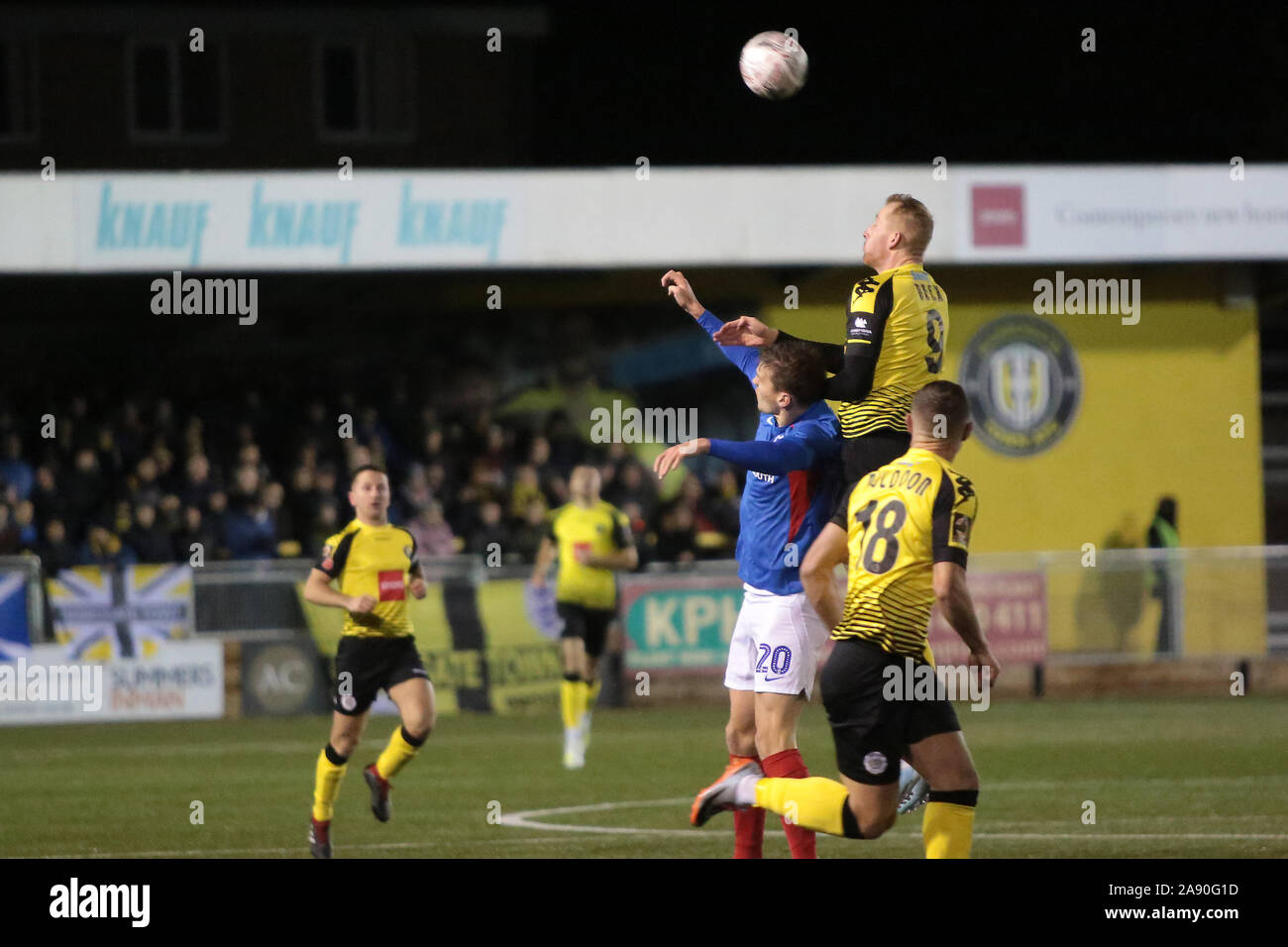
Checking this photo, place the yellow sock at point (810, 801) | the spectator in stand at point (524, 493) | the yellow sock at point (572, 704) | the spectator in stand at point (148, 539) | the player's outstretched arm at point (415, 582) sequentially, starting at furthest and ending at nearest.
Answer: the spectator in stand at point (524, 493) → the spectator in stand at point (148, 539) → the yellow sock at point (572, 704) → the player's outstretched arm at point (415, 582) → the yellow sock at point (810, 801)

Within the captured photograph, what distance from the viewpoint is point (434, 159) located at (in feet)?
93.6

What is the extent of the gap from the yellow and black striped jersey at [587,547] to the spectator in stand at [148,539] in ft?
17.4

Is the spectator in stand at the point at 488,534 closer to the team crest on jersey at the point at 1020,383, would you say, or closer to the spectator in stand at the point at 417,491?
the spectator in stand at the point at 417,491

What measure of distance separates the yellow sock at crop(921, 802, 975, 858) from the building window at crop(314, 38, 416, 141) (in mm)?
22817

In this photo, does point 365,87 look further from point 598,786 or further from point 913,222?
point 913,222

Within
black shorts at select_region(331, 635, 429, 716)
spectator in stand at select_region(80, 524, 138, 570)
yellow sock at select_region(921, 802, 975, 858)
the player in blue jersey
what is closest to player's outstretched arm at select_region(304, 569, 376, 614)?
black shorts at select_region(331, 635, 429, 716)

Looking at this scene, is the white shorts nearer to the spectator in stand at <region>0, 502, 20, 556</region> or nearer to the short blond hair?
the short blond hair

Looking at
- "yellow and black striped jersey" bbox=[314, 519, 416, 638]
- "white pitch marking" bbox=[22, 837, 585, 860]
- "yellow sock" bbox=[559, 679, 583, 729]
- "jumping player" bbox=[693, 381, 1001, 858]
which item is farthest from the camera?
"yellow sock" bbox=[559, 679, 583, 729]

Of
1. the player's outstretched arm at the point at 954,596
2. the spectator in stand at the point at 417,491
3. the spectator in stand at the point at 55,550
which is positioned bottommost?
the player's outstretched arm at the point at 954,596

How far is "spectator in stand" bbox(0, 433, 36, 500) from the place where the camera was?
1986cm

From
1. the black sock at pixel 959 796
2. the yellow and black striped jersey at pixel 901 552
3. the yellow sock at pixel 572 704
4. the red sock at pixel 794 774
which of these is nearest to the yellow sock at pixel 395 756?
the red sock at pixel 794 774

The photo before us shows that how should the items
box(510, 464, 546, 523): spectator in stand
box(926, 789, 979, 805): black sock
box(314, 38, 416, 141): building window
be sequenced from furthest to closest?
1. box(314, 38, 416, 141): building window
2. box(510, 464, 546, 523): spectator in stand
3. box(926, 789, 979, 805): black sock

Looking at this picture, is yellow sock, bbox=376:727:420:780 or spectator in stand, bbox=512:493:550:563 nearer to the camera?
yellow sock, bbox=376:727:420:780

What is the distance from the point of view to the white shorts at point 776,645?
771 cm
